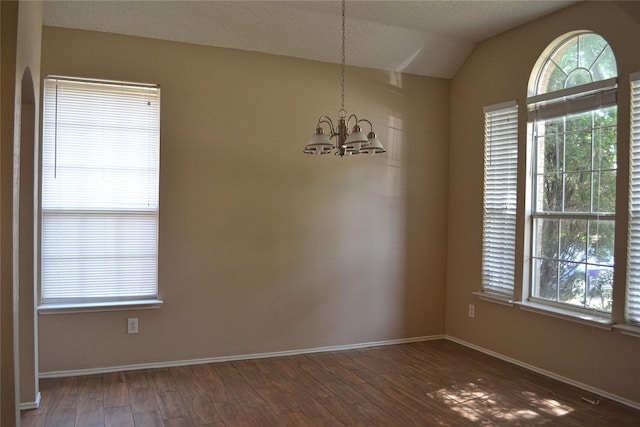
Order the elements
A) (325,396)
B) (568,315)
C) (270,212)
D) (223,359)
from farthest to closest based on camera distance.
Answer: (270,212), (223,359), (568,315), (325,396)

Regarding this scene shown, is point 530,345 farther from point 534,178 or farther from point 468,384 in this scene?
point 534,178

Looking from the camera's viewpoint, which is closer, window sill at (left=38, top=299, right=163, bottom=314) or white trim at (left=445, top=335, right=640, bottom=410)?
white trim at (left=445, top=335, right=640, bottom=410)

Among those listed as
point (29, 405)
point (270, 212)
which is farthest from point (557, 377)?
point (29, 405)

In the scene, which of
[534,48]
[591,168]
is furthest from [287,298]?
[534,48]

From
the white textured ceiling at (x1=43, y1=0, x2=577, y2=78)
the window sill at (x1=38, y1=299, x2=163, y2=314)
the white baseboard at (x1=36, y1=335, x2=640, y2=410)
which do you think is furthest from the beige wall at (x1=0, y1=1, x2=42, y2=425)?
the window sill at (x1=38, y1=299, x2=163, y2=314)

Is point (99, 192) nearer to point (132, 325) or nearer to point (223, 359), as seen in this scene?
point (132, 325)

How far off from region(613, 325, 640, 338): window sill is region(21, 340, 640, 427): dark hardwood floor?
50 centimetres

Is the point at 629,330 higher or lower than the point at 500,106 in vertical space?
lower

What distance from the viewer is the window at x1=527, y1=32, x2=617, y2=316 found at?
3.79m

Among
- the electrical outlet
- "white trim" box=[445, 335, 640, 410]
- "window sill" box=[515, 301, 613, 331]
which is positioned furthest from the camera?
the electrical outlet

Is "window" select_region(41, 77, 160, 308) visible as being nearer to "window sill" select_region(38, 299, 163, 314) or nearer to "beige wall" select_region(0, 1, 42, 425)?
"window sill" select_region(38, 299, 163, 314)

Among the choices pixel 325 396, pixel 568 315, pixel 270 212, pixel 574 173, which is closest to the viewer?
pixel 325 396

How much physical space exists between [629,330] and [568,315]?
0.49 metres

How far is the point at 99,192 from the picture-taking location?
409 cm
